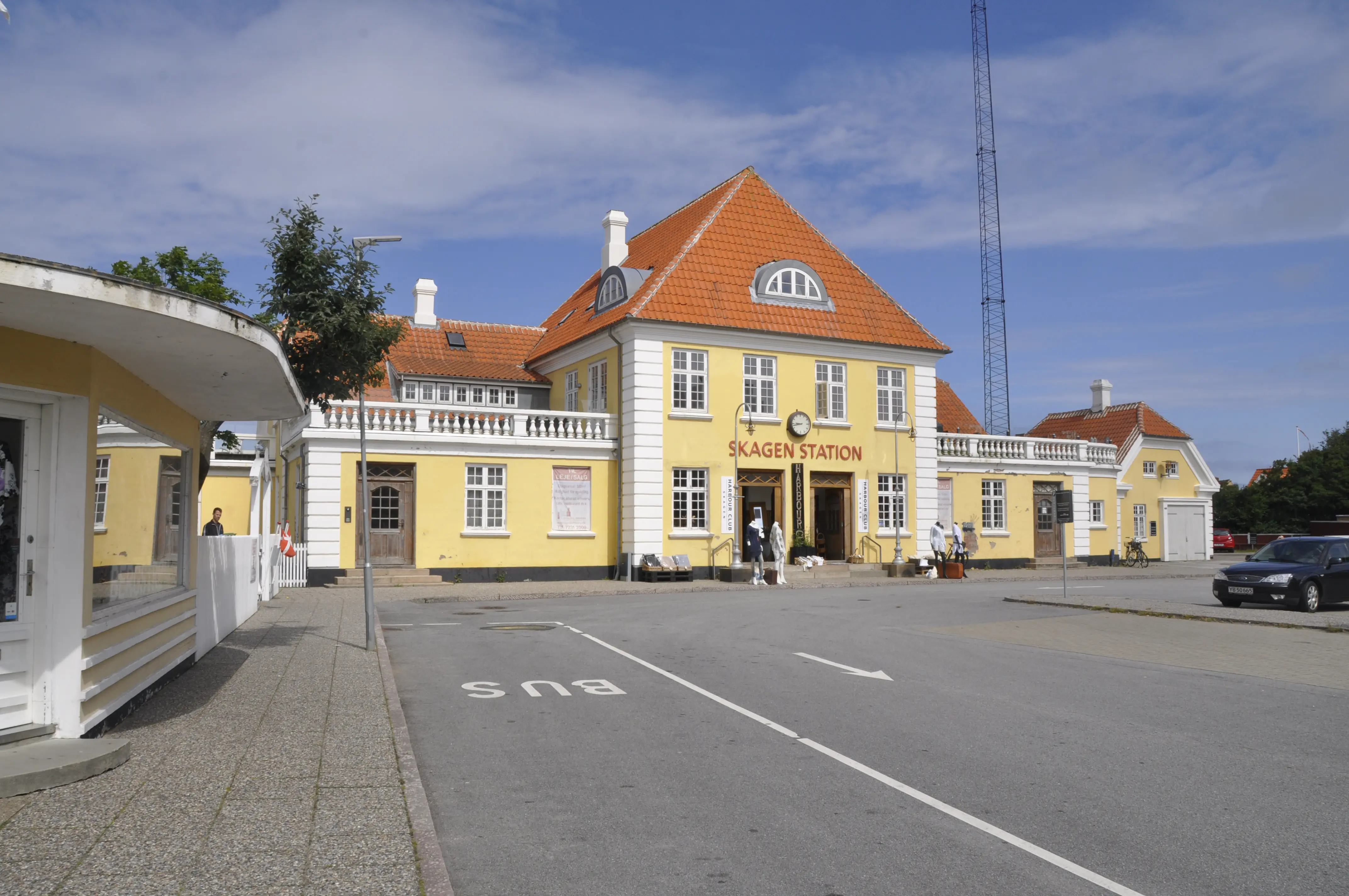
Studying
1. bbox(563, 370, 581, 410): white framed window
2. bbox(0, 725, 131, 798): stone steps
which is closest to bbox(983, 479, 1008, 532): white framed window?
bbox(563, 370, 581, 410): white framed window

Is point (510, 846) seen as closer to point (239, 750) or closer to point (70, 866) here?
point (70, 866)

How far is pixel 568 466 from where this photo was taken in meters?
31.9

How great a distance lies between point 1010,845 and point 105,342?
7186mm

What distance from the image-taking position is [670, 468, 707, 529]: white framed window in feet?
106

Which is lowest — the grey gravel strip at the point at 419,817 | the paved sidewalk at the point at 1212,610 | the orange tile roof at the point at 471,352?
the paved sidewalk at the point at 1212,610

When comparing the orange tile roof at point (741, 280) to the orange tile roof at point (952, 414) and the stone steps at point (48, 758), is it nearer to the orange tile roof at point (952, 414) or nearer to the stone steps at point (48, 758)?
the orange tile roof at point (952, 414)

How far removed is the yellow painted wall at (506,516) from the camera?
29625 millimetres

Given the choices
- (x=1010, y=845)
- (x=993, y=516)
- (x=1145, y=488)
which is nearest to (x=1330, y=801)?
(x=1010, y=845)

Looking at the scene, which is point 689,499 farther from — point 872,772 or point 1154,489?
point 1154,489

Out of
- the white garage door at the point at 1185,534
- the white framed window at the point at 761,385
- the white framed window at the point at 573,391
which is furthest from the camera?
the white garage door at the point at 1185,534

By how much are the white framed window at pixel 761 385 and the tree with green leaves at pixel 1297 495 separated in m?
44.9

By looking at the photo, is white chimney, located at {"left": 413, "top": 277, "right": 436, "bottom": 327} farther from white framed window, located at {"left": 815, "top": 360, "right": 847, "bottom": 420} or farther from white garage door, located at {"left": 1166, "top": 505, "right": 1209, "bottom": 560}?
white garage door, located at {"left": 1166, "top": 505, "right": 1209, "bottom": 560}

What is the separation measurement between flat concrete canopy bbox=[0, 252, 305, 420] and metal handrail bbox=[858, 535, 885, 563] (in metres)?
25.9

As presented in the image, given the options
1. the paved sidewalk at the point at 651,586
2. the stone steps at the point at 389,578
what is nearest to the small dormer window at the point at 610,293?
the paved sidewalk at the point at 651,586
